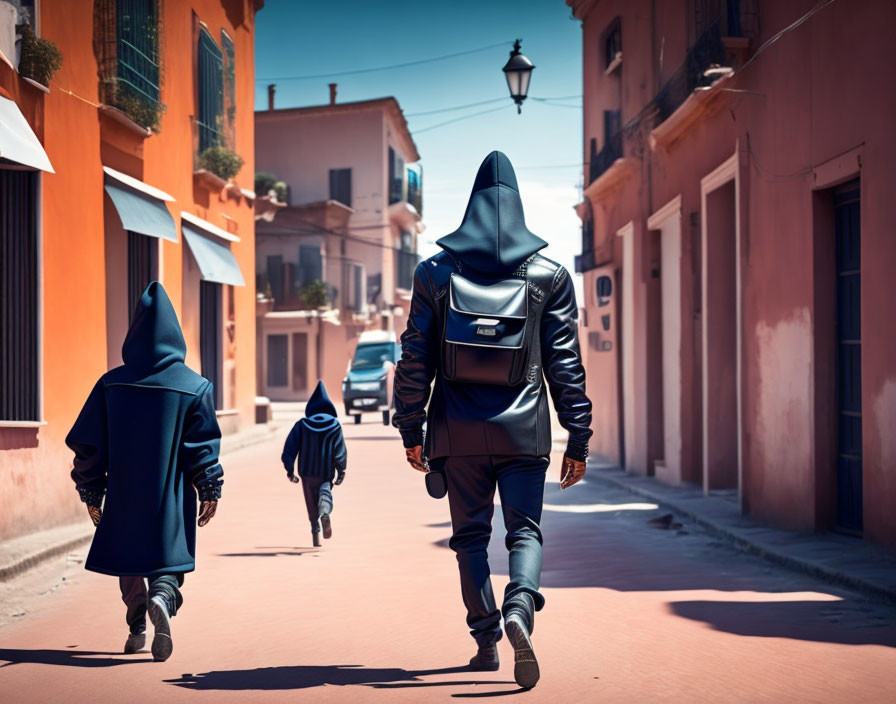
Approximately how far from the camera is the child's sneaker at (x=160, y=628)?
18.6 ft

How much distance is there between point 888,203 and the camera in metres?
8.92

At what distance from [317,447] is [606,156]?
40.2 ft

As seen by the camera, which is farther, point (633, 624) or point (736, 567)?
point (736, 567)

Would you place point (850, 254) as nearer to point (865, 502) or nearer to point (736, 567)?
point (865, 502)

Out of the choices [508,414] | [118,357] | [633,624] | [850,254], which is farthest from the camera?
[118,357]

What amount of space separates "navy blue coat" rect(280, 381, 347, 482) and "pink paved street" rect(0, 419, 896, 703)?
71 centimetres

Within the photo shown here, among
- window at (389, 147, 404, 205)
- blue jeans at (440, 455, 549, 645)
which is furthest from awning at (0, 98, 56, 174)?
window at (389, 147, 404, 205)

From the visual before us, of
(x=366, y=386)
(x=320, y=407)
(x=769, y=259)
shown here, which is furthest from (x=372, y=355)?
(x=320, y=407)

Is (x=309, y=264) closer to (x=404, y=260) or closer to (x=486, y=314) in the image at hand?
(x=404, y=260)

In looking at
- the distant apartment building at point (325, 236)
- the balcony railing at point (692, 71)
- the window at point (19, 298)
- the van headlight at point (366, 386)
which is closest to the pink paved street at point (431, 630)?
the window at point (19, 298)

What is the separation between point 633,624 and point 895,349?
3491 millimetres

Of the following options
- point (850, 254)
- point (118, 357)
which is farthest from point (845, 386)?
point (118, 357)

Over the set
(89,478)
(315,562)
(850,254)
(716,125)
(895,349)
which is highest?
(716,125)

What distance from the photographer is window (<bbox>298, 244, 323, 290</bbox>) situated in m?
49.8
